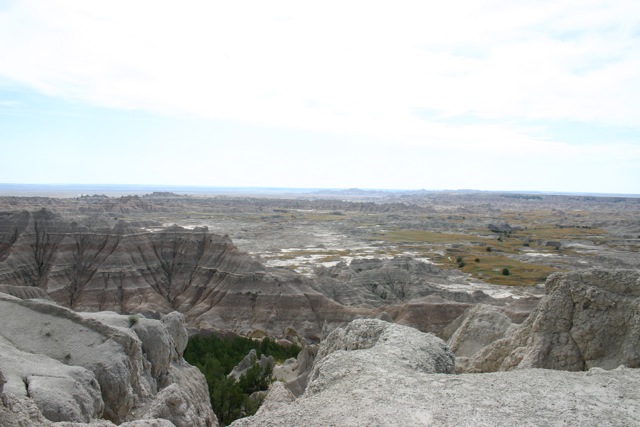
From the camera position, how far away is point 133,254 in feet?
147

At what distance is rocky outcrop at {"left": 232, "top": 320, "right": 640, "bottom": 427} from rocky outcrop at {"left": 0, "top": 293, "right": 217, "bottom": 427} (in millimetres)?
4938

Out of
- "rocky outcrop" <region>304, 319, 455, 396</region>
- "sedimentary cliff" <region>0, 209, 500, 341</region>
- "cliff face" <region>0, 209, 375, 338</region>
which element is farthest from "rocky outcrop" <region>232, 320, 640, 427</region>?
"cliff face" <region>0, 209, 375, 338</region>

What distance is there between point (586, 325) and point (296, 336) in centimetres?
2474

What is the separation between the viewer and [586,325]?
13344mm

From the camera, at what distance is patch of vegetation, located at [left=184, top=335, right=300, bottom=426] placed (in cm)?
2039

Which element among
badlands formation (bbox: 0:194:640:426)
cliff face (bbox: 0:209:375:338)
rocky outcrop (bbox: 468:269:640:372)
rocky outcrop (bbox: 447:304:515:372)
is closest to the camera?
badlands formation (bbox: 0:194:640:426)

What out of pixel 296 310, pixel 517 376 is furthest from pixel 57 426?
pixel 296 310

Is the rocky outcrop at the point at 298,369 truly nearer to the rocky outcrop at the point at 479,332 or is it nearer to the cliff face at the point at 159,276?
the rocky outcrop at the point at 479,332

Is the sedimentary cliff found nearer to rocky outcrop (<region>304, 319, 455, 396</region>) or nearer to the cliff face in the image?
the cliff face

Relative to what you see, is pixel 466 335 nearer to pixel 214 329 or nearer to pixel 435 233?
pixel 214 329

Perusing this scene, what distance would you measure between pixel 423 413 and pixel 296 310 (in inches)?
1203

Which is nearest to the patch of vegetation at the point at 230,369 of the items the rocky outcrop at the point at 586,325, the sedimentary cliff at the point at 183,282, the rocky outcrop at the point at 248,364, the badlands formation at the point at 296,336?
the rocky outcrop at the point at 248,364

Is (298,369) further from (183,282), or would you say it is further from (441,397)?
A: (183,282)

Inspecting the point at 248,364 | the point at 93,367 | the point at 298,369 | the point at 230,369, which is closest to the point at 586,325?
the point at 93,367
